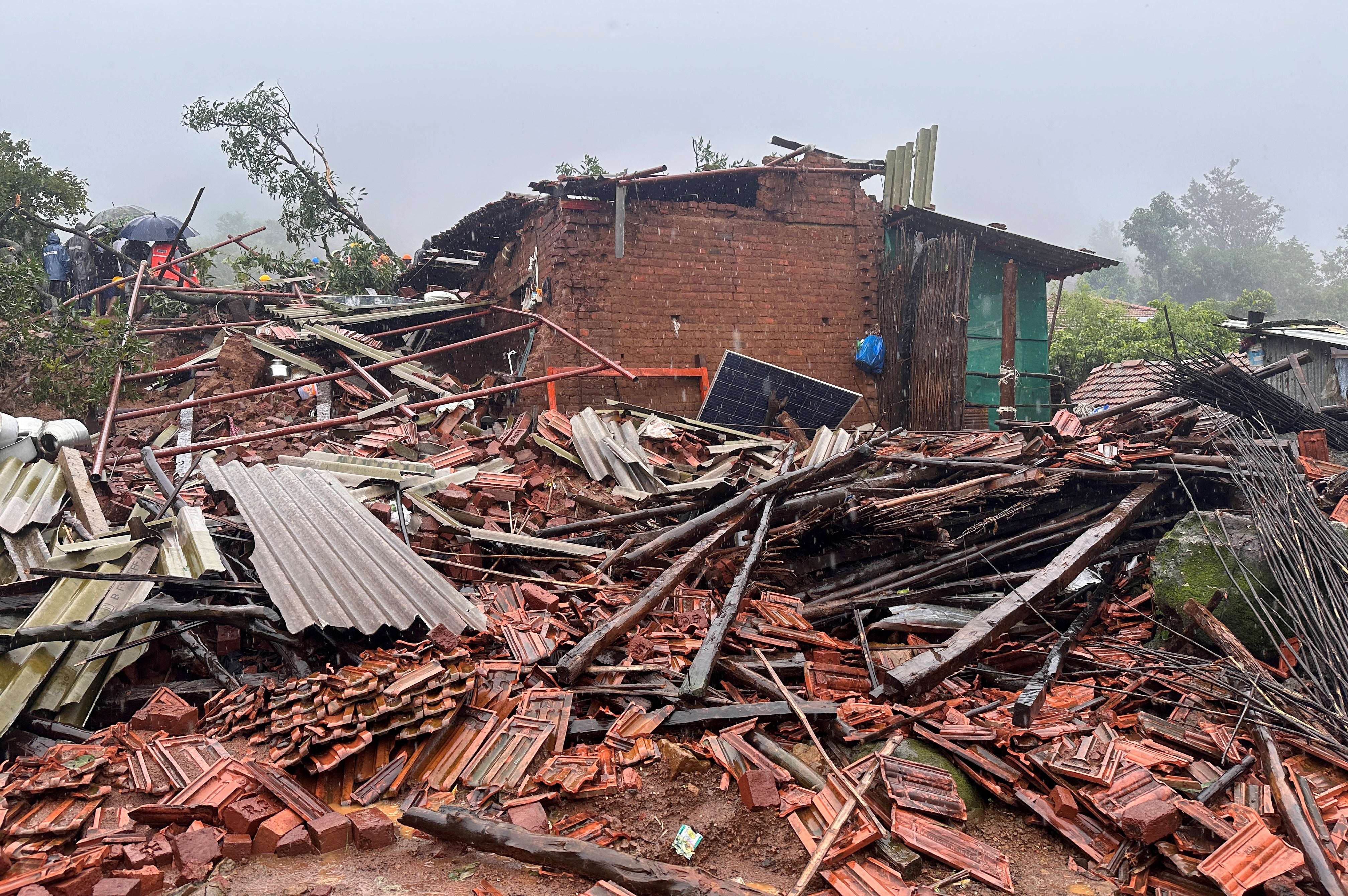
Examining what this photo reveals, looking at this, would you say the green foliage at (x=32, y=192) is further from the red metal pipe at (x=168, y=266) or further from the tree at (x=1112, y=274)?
the tree at (x=1112, y=274)

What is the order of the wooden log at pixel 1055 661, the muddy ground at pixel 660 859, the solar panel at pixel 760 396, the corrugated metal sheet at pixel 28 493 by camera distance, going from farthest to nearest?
the solar panel at pixel 760 396 → the corrugated metal sheet at pixel 28 493 → the wooden log at pixel 1055 661 → the muddy ground at pixel 660 859

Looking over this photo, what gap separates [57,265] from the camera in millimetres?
15633

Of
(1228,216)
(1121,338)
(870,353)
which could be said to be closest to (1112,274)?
(1228,216)

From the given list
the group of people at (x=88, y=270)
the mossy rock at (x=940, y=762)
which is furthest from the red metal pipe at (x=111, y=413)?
the mossy rock at (x=940, y=762)

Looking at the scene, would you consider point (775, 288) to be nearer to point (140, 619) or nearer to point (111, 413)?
point (111, 413)

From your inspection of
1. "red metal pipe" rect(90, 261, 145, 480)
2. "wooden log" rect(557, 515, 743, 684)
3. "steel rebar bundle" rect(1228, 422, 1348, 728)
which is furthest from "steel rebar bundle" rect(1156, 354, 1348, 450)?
"red metal pipe" rect(90, 261, 145, 480)

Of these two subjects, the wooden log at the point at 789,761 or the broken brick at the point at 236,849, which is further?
the wooden log at the point at 789,761

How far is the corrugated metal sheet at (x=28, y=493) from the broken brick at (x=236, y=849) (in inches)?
131

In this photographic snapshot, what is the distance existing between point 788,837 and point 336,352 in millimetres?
10535

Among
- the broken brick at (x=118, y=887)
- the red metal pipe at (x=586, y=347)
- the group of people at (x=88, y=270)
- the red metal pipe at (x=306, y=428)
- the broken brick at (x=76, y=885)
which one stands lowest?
the broken brick at (x=76, y=885)

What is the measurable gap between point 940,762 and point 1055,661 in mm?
1550

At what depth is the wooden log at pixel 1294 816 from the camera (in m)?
2.86

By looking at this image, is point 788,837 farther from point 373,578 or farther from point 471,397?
point 471,397

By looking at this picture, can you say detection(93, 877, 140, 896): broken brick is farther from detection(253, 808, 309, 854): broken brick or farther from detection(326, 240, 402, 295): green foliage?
detection(326, 240, 402, 295): green foliage
